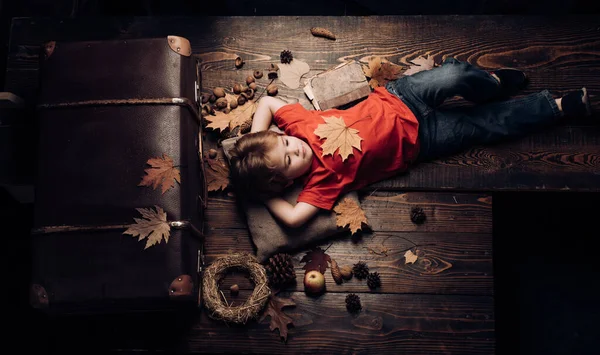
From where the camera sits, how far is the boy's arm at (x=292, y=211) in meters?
2.72

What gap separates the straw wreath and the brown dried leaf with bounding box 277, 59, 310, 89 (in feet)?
3.49

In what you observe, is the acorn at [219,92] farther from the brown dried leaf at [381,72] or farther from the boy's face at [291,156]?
the brown dried leaf at [381,72]

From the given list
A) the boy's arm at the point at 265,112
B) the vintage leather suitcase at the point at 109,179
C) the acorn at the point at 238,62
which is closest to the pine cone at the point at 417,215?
the boy's arm at the point at 265,112

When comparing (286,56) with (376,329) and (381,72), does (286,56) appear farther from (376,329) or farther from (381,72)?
(376,329)

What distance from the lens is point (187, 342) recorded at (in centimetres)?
281

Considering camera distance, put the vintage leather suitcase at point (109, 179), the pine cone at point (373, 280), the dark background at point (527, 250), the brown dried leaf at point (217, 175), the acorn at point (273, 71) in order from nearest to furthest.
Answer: the vintage leather suitcase at point (109, 179) < the pine cone at point (373, 280) < the brown dried leaf at point (217, 175) < the acorn at point (273, 71) < the dark background at point (527, 250)

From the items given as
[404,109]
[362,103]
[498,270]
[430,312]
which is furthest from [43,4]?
[498,270]

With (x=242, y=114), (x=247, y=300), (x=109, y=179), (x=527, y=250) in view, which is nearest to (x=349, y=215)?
(x=247, y=300)

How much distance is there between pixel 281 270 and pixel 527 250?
1773mm

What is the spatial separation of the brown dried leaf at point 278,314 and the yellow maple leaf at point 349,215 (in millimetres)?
533

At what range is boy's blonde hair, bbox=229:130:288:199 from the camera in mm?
2561

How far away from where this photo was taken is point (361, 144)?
2729mm

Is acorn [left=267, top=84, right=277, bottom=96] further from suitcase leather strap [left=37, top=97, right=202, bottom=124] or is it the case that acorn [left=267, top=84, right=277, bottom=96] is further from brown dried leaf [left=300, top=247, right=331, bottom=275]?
brown dried leaf [left=300, top=247, right=331, bottom=275]

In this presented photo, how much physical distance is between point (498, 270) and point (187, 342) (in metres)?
2.08
